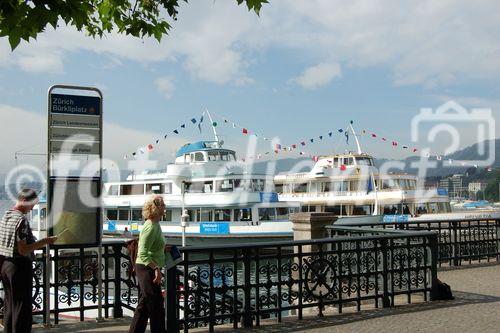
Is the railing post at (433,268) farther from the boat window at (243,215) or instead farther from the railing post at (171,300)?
the boat window at (243,215)

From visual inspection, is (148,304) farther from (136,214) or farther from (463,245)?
(136,214)

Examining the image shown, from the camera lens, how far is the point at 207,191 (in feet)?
114

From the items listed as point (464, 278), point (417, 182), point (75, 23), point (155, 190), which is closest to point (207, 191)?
point (155, 190)

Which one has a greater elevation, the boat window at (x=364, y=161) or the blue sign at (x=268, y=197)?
the boat window at (x=364, y=161)

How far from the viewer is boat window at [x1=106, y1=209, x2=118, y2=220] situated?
3870 centimetres

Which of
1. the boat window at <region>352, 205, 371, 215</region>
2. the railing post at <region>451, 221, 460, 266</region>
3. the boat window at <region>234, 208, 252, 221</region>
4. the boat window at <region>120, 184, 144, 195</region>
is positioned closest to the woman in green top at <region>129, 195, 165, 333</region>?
the railing post at <region>451, 221, 460, 266</region>

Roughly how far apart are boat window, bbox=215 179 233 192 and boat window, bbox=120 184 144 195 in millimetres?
5838

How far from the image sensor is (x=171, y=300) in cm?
656

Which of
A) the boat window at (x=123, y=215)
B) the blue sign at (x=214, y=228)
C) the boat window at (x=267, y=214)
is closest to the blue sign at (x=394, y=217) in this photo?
the boat window at (x=267, y=214)

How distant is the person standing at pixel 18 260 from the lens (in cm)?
596

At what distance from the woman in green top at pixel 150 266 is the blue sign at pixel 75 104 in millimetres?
2404

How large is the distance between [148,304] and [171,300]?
1.38 feet

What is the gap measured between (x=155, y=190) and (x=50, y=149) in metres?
28.8

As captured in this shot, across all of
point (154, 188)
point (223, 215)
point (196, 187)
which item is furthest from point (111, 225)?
point (223, 215)
